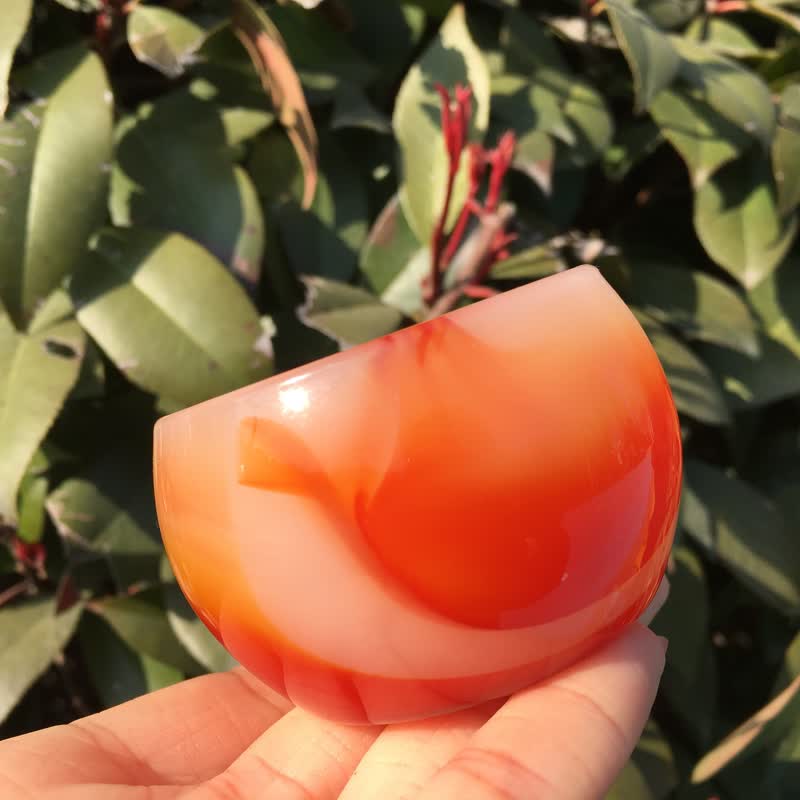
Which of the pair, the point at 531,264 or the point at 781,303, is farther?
the point at 781,303

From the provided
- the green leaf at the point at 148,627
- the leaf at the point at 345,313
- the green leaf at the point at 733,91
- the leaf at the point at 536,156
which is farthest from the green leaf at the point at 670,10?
the green leaf at the point at 148,627

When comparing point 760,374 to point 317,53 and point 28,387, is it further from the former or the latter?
point 28,387

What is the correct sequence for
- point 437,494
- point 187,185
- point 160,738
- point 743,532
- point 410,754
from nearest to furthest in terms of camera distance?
point 437,494
point 410,754
point 160,738
point 187,185
point 743,532

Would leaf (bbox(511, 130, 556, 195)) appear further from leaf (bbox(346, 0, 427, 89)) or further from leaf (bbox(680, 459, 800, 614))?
leaf (bbox(680, 459, 800, 614))

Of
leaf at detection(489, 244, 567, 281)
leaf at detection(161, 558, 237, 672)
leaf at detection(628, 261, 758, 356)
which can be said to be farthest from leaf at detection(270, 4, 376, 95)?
leaf at detection(161, 558, 237, 672)

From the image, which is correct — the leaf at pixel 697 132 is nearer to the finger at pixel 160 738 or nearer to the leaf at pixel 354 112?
the leaf at pixel 354 112

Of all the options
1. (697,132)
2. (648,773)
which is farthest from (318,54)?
(648,773)

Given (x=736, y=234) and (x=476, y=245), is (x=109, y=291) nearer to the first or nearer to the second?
(x=476, y=245)
